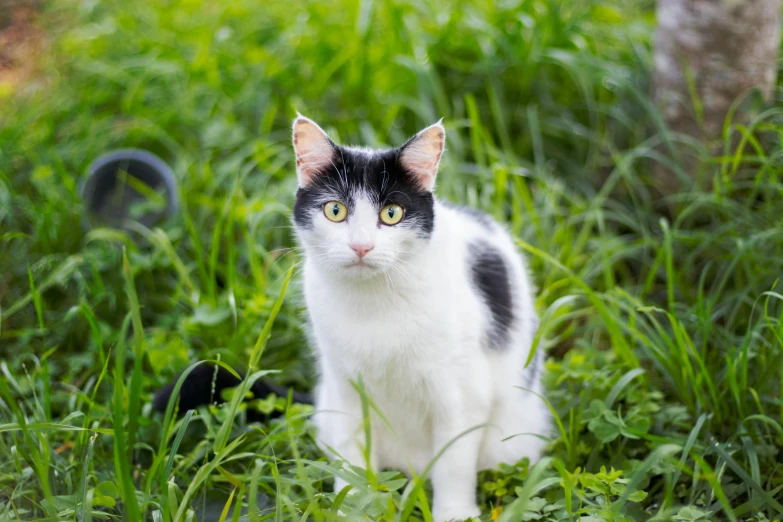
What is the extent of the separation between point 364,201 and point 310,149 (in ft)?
0.76

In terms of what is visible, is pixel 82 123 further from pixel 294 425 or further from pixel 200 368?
pixel 294 425

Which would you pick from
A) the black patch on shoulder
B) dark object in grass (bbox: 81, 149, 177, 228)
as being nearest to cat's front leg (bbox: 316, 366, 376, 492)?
the black patch on shoulder

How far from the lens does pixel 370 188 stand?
1848 mm

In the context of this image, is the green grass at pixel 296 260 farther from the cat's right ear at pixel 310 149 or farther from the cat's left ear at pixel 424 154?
the cat's left ear at pixel 424 154

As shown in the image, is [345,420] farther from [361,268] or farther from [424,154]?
[424,154]

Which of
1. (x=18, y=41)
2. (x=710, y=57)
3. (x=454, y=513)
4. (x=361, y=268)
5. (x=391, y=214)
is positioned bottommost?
(x=454, y=513)

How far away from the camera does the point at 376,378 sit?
1.93m

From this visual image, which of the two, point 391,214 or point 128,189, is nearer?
point 391,214

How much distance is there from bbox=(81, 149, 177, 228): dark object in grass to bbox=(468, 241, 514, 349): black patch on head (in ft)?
5.55

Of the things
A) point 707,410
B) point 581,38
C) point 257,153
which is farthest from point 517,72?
point 707,410

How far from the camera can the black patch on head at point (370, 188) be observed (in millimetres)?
1848

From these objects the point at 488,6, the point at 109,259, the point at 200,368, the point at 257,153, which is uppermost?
the point at 488,6

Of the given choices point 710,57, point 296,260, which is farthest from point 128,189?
point 710,57

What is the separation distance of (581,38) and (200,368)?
8.45 feet
